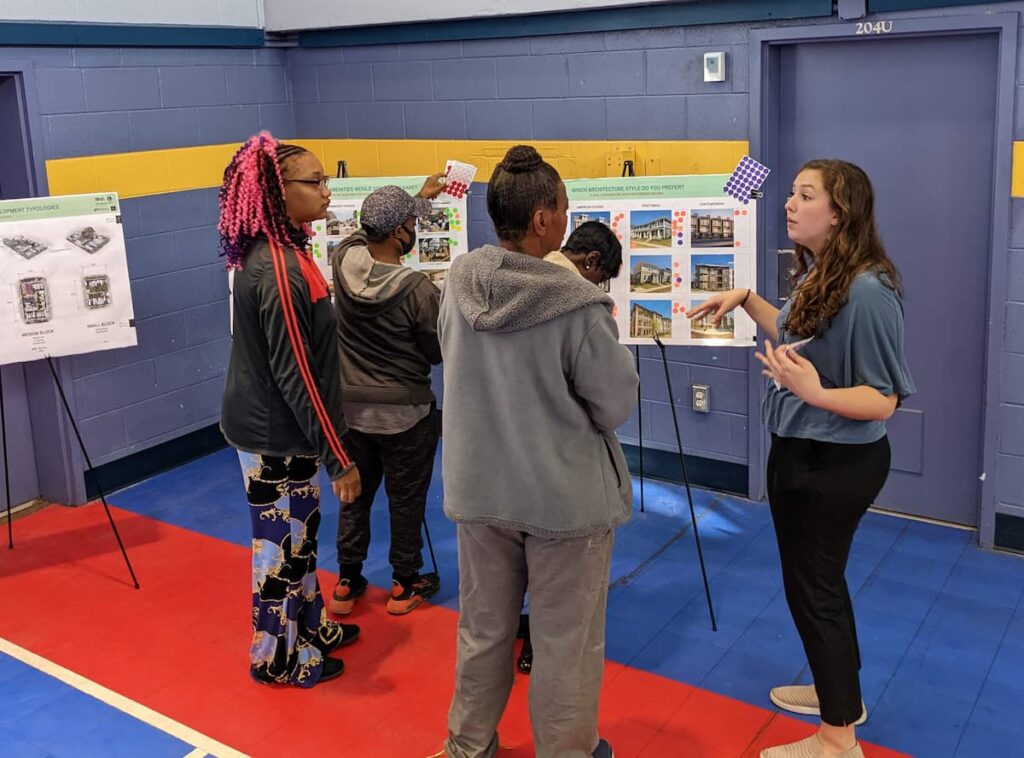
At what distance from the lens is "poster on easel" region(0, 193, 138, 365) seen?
14.3 ft

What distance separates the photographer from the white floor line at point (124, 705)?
3.08 metres

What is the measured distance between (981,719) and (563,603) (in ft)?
4.85

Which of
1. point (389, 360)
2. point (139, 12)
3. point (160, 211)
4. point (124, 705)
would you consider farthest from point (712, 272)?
point (139, 12)

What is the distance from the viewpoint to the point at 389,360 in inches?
141

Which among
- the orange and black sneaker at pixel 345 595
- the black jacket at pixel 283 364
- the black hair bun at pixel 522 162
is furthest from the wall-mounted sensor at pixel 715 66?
the orange and black sneaker at pixel 345 595

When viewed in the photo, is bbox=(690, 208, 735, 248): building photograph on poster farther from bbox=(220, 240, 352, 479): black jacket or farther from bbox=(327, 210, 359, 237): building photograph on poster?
bbox=(327, 210, 359, 237): building photograph on poster

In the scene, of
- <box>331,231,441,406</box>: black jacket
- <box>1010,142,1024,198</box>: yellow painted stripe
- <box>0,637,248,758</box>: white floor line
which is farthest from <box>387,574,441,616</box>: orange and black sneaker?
<box>1010,142,1024,198</box>: yellow painted stripe

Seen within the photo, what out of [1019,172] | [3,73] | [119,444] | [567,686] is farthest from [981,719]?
[3,73]

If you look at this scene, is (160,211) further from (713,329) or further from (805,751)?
(805,751)

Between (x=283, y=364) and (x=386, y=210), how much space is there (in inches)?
27.7

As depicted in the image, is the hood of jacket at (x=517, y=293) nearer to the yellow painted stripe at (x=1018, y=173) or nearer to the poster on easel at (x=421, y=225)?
the poster on easel at (x=421, y=225)

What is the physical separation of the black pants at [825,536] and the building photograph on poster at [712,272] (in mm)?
1323

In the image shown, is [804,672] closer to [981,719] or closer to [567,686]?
[981,719]

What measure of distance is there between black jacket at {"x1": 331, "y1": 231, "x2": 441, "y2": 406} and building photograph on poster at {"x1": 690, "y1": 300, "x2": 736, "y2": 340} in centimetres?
106
